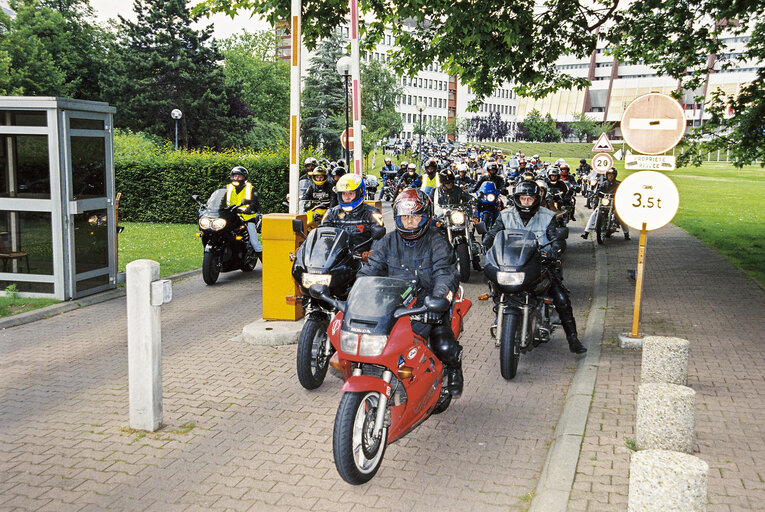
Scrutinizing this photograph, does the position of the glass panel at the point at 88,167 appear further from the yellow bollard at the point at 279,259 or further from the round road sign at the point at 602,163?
the round road sign at the point at 602,163

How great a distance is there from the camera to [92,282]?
36.3 ft

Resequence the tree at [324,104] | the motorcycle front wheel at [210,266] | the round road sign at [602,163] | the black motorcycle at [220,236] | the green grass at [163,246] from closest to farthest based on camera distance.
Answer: the black motorcycle at [220,236] → the motorcycle front wheel at [210,266] → the green grass at [163,246] → the round road sign at [602,163] → the tree at [324,104]

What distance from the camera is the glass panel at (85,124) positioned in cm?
1053

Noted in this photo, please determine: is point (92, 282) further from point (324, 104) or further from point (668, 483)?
point (324, 104)

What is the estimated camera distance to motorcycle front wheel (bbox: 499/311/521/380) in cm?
687

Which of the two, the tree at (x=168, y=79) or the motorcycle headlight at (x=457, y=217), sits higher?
the tree at (x=168, y=79)

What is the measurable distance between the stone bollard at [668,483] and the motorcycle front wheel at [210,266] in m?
9.59

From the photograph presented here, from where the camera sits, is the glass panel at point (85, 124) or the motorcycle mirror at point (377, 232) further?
the glass panel at point (85, 124)

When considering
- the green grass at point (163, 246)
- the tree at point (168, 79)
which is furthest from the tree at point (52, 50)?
the green grass at point (163, 246)

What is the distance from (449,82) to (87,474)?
14847cm

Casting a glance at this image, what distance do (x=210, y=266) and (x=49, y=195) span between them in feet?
9.19

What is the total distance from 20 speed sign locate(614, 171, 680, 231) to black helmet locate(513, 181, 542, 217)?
84cm

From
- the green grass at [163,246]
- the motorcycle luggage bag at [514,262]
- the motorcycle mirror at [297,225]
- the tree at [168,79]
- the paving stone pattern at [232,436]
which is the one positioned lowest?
the paving stone pattern at [232,436]

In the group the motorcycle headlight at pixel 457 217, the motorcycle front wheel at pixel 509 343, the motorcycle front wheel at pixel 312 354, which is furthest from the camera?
the motorcycle headlight at pixel 457 217
